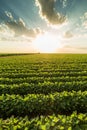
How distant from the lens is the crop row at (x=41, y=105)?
7602 millimetres

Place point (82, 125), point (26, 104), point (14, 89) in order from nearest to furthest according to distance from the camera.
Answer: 1. point (82, 125)
2. point (26, 104)
3. point (14, 89)

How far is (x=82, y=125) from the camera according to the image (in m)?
4.57

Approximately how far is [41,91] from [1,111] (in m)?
3.34

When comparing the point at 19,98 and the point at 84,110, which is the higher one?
the point at 19,98

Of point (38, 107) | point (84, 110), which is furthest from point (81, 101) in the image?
point (38, 107)

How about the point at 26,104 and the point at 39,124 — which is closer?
the point at 39,124

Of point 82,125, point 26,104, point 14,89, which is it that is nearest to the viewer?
point 82,125

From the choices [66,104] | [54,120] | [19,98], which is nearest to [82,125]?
[54,120]

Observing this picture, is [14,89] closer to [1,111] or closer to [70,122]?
[1,111]

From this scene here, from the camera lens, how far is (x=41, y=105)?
7.65m

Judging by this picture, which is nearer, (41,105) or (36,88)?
(41,105)

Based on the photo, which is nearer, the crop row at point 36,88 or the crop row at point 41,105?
the crop row at point 41,105

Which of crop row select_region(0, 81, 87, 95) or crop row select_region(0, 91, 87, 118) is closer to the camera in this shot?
crop row select_region(0, 91, 87, 118)

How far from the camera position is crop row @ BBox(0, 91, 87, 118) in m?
7.60
